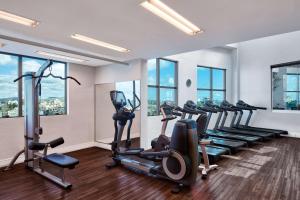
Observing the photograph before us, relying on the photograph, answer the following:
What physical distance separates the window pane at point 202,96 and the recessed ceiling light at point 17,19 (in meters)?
6.50

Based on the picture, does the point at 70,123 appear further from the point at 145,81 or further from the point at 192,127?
the point at 192,127

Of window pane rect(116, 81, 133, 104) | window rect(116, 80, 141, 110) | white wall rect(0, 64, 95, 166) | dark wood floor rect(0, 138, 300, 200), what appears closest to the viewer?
dark wood floor rect(0, 138, 300, 200)

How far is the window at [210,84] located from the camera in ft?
27.1

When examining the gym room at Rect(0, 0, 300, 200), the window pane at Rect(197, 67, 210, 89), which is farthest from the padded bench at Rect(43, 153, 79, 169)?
the window pane at Rect(197, 67, 210, 89)

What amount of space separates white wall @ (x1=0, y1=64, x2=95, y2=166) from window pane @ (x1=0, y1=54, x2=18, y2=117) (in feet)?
0.87

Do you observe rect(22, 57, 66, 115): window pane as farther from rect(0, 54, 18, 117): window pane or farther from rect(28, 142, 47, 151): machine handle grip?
rect(28, 142, 47, 151): machine handle grip

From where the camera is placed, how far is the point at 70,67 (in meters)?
5.41

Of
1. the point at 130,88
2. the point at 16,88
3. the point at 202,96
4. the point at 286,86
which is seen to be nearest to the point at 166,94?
the point at 130,88

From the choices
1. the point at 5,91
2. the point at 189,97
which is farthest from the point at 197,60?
the point at 5,91

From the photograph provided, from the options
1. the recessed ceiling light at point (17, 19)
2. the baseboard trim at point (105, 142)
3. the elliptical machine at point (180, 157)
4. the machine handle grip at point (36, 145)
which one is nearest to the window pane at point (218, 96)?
the baseboard trim at point (105, 142)

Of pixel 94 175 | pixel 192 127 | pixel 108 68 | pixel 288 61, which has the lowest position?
pixel 94 175

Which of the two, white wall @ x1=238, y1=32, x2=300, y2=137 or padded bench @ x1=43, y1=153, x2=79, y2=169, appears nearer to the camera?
padded bench @ x1=43, y1=153, x2=79, y2=169

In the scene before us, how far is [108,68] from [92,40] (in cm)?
216

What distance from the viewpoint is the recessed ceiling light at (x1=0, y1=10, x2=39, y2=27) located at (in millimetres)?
2441
